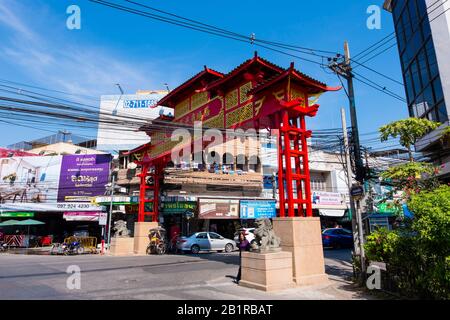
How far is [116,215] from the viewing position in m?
25.6

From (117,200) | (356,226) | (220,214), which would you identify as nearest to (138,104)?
(117,200)

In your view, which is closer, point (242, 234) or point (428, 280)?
point (428, 280)

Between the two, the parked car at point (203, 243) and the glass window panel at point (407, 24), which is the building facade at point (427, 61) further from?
the parked car at point (203, 243)

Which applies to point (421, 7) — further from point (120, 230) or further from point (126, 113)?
point (126, 113)

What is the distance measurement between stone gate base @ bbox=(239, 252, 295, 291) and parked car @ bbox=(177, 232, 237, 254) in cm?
1115

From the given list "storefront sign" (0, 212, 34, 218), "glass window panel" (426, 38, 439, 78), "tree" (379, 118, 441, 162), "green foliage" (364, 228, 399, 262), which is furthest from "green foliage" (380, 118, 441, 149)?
"storefront sign" (0, 212, 34, 218)

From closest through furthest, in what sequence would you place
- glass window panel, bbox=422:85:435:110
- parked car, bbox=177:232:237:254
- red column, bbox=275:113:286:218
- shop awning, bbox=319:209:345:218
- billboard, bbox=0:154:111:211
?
red column, bbox=275:113:286:218
glass window panel, bbox=422:85:435:110
parked car, bbox=177:232:237:254
billboard, bbox=0:154:111:211
shop awning, bbox=319:209:345:218

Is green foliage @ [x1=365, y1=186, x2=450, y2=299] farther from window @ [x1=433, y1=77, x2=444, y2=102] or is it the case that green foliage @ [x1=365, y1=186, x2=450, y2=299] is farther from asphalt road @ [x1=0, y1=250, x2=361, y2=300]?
window @ [x1=433, y1=77, x2=444, y2=102]

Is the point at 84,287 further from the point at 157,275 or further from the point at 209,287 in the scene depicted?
the point at 209,287

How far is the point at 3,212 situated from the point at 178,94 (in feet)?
63.0

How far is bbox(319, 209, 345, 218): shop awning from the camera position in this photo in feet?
95.3

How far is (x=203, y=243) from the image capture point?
65.2 ft

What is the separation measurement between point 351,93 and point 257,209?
15851 mm

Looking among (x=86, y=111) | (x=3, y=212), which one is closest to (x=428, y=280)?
(x=86, y=111)
